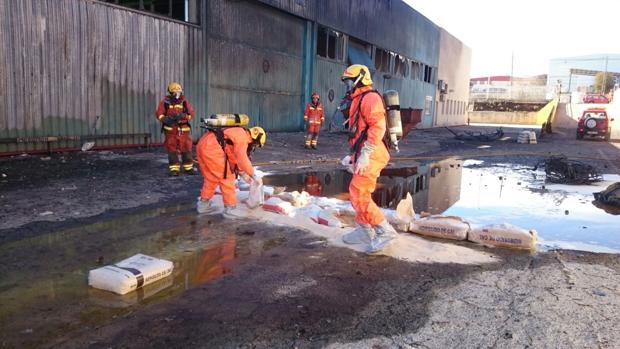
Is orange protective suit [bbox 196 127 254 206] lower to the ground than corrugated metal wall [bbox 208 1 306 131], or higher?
lower

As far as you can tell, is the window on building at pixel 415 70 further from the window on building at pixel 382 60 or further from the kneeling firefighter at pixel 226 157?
the kneeling firefighter at pixel 226 157

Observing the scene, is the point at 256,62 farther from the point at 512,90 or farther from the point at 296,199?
the point at 512,90

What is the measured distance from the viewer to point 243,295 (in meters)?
3.38

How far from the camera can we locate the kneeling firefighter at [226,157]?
17.9 feet

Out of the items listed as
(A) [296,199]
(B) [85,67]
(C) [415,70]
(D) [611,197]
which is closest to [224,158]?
(A) [296,199]

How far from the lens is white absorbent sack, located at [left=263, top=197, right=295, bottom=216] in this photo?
5586mm

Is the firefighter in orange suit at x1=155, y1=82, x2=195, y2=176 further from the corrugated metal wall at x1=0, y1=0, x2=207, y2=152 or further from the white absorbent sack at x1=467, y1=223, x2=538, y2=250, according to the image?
the white absorbent sack at x1=467, y1=223, x2=538, y2=250

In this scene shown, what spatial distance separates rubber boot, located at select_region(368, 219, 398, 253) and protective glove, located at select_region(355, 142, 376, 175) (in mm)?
575

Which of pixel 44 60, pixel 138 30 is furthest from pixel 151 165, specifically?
pixel 138 30

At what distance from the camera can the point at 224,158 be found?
5.49 m

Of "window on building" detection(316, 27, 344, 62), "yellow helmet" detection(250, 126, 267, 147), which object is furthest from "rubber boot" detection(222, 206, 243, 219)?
"window on building" detection(316, 27, 344, 62)

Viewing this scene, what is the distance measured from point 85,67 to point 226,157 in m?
6.78

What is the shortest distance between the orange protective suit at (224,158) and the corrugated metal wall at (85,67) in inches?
237

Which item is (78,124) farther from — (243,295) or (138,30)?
(243,295)
